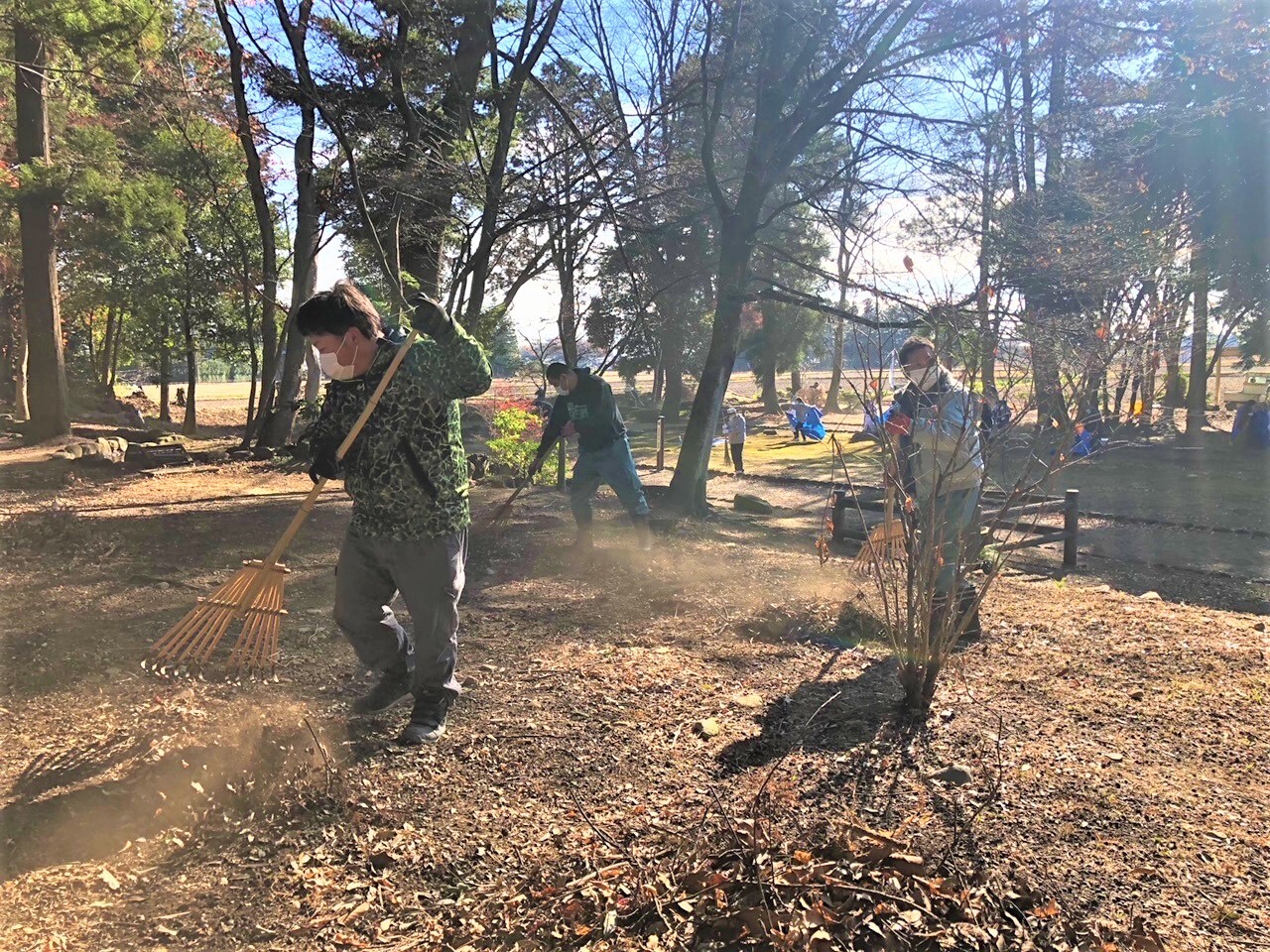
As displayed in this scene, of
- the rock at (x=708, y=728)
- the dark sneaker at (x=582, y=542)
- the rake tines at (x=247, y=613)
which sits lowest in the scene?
the rock at (x=708, y=728)

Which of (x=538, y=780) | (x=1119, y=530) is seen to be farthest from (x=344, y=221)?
(x=538, y=780)

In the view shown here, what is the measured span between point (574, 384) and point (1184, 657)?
4.27 metres

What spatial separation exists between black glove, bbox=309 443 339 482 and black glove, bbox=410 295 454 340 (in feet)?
1.79

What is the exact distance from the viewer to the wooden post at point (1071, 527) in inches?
286

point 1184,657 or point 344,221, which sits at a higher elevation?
point 344,221

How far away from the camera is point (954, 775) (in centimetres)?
282

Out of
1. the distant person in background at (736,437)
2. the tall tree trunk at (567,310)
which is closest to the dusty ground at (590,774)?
the tall tree trunk at (567,310)

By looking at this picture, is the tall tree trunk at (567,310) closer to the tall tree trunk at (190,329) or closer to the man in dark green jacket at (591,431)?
the man in dark green jacket at (591,431)

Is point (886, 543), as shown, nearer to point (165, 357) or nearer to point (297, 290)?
point (297, 290)

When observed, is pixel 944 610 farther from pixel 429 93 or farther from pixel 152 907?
pixel 429 93

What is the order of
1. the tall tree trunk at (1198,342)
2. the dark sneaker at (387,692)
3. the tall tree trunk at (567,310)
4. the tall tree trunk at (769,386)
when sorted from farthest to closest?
the tall tree trunk at (769,386) → the tall tree trunk at (1198,342) → the tall tree trunk at (567,310) → the dark sneaker at (387,692)

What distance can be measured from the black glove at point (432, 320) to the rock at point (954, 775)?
2261 millimetres

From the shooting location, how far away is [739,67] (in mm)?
9672

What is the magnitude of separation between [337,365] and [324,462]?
1.16 feet
